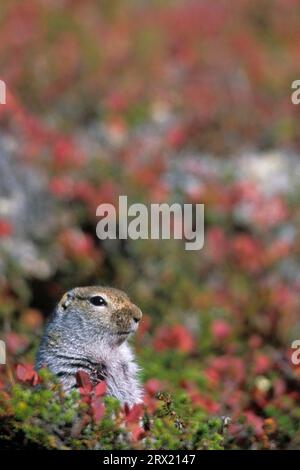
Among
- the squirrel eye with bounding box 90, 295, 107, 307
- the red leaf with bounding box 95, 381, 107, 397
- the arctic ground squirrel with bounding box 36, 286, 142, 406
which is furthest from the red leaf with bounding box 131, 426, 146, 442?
the squirrel eye with bounding box 90, 295, 107, 307

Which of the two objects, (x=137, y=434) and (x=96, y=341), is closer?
(x=137, y=434)

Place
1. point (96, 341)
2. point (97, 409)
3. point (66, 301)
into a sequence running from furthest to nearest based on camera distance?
point (66, 301)
point (96, 341)
point (97, 409)

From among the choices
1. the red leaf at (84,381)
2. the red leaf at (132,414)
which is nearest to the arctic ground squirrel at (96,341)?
the red leaf at (84,381)

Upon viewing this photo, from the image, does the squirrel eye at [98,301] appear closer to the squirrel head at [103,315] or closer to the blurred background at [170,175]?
the squirrel head at [103,315]

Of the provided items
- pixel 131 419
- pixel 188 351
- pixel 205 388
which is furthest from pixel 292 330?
pixel 131 419

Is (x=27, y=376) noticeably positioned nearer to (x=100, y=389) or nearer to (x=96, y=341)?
(x=100, y=389)

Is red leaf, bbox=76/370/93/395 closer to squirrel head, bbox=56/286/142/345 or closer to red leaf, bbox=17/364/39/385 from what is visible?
red leaf, bbox=17/364/39/385

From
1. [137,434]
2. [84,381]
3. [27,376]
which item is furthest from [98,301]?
[137,434]

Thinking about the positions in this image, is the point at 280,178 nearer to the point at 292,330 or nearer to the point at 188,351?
the point at 292,330
